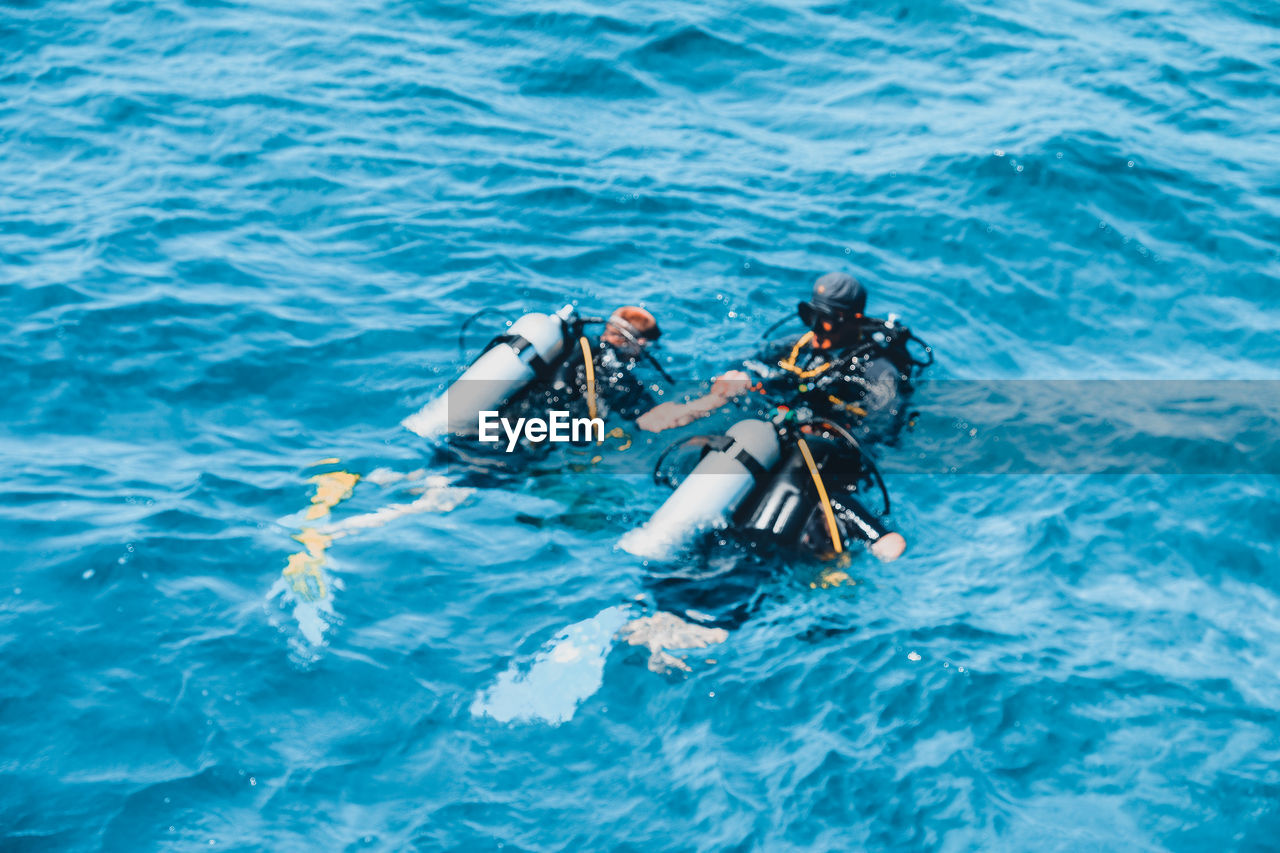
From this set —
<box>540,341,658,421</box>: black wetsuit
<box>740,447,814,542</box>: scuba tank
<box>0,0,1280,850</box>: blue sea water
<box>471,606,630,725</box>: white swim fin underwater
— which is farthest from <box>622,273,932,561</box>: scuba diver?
<box>471,606,630,725</box>: white swim fin underwater

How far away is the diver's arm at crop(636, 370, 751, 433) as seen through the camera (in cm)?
802

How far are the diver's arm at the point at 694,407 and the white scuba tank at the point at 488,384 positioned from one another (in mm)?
892

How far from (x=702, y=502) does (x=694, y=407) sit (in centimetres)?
174

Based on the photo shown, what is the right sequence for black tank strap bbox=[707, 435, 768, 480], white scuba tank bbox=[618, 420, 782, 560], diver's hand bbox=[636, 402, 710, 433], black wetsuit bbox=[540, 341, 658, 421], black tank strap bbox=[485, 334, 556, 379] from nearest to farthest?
1. white scuba tank bbox=[618, 420, 782, 560]
2. black tank strap bbox=[707, 435, 768, 480]
3. black tank strap bbox=[485, 334, 556, 379]
4. black wetsuit bbox=[540, 341, 658, 421]
5. diver's hand bbox=[636, 402, 710, 433]

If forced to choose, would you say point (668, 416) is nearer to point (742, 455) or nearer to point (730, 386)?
point (730, 386)

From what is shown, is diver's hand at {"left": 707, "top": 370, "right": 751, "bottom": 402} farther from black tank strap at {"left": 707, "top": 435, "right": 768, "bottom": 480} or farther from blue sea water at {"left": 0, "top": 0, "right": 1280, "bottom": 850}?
black tank strap at {"left": 707, "top": 435, "right": 768, "bottom": 480}

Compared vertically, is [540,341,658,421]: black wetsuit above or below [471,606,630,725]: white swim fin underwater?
above

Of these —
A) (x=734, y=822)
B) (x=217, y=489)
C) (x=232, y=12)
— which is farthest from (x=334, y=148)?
(x=734, y=822)

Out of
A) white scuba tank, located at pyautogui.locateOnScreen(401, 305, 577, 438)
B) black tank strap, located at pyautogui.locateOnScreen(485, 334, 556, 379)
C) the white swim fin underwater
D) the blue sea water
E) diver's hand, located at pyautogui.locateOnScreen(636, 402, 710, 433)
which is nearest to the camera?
the blue sea water

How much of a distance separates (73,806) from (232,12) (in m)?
12.8

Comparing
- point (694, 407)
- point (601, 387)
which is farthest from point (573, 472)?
point (694, 407)

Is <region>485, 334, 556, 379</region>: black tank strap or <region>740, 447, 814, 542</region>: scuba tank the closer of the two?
<region>740, 447, 814, 542</region>: scuba tank

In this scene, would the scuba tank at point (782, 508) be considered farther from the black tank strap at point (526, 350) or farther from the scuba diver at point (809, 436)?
the black tank strap at point (526, 350)

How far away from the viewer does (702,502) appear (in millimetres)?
6559
